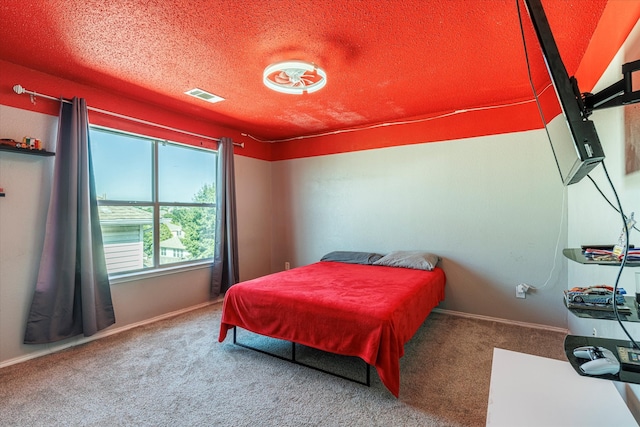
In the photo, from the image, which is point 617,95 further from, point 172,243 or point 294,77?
point 172,243

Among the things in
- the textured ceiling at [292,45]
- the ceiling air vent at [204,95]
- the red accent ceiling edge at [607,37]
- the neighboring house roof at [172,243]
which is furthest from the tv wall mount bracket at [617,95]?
the neighboring house roof at [172,243]

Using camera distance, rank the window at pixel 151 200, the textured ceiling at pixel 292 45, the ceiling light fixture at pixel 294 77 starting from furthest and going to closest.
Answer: the window at pixel 151 200 → the ceiling light fixture at pixel 294 77 → the textured ceiling at pixel 292 45

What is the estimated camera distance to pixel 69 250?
263 cm

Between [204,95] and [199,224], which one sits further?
[199,224]

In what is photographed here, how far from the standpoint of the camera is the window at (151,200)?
3.10 metres

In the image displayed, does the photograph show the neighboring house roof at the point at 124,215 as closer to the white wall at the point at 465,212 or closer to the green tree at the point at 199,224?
the green tree at the point at 199,224

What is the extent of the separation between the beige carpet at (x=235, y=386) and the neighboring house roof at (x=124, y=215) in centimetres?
114

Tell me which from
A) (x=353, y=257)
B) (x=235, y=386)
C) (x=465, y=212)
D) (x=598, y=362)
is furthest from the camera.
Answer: (x=353, y=257)

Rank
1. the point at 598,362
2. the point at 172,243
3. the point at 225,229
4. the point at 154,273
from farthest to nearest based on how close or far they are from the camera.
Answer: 1. the point at 225,229
2. the point at 172,243
3. the point at 154,273
4. the point at 598,362

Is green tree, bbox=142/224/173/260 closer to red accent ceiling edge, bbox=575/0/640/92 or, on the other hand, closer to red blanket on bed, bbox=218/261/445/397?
red blanket on bed, bbox=218/261/445/397

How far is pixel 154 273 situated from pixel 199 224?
0.87 meters

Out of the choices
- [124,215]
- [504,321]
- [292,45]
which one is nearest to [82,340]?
[124,215]

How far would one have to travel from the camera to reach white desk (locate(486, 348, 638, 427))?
0.87 meters

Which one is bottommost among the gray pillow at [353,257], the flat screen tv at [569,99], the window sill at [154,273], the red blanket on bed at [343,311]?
the red blanket on bed at [343,311]
